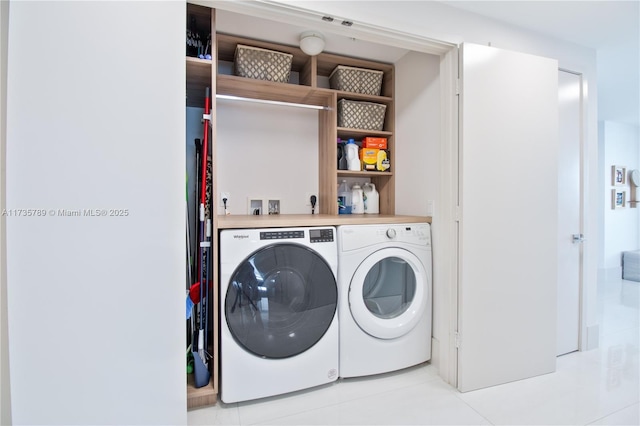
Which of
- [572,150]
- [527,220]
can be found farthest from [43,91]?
[572,150]

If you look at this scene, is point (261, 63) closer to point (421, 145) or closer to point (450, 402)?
point (421, 145)

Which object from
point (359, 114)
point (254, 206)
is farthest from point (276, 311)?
point (359, 114)

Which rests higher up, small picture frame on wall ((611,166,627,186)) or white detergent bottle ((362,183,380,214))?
small picture frame on wall ((611,166,627,186))

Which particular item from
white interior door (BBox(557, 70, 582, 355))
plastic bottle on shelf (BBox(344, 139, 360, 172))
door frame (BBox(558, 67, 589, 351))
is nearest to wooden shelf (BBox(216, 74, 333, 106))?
plastic bottle on shelf (BBox(344, 139, 360, 172))

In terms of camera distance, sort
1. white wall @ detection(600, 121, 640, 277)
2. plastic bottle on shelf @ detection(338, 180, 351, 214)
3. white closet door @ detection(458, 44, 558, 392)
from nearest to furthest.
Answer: white closet door @ detection(458, 44, 558, 392) → plastic bottle on shelf @ detection(338, 180, 351, 214) → white wall @ detection(600, 121, 640, 277)

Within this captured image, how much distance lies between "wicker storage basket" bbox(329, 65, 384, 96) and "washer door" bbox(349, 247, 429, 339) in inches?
51.3

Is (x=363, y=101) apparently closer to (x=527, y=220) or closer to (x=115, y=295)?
(x=527, y=220)

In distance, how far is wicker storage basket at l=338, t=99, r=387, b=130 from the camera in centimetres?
231

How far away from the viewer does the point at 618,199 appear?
4781 mm

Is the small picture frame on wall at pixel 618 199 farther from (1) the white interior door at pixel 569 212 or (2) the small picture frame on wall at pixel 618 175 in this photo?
(1) the white interior door at pixel 569 212

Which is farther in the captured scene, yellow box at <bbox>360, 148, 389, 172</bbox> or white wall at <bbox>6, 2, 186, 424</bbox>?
yellow box at <bbox>360, 148, 389, 172</bbox>

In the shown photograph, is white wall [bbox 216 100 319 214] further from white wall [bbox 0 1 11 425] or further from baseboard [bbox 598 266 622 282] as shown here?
baseboard [bbox 598 266 622 282]

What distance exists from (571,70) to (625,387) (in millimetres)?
2130

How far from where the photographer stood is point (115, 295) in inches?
44.0
